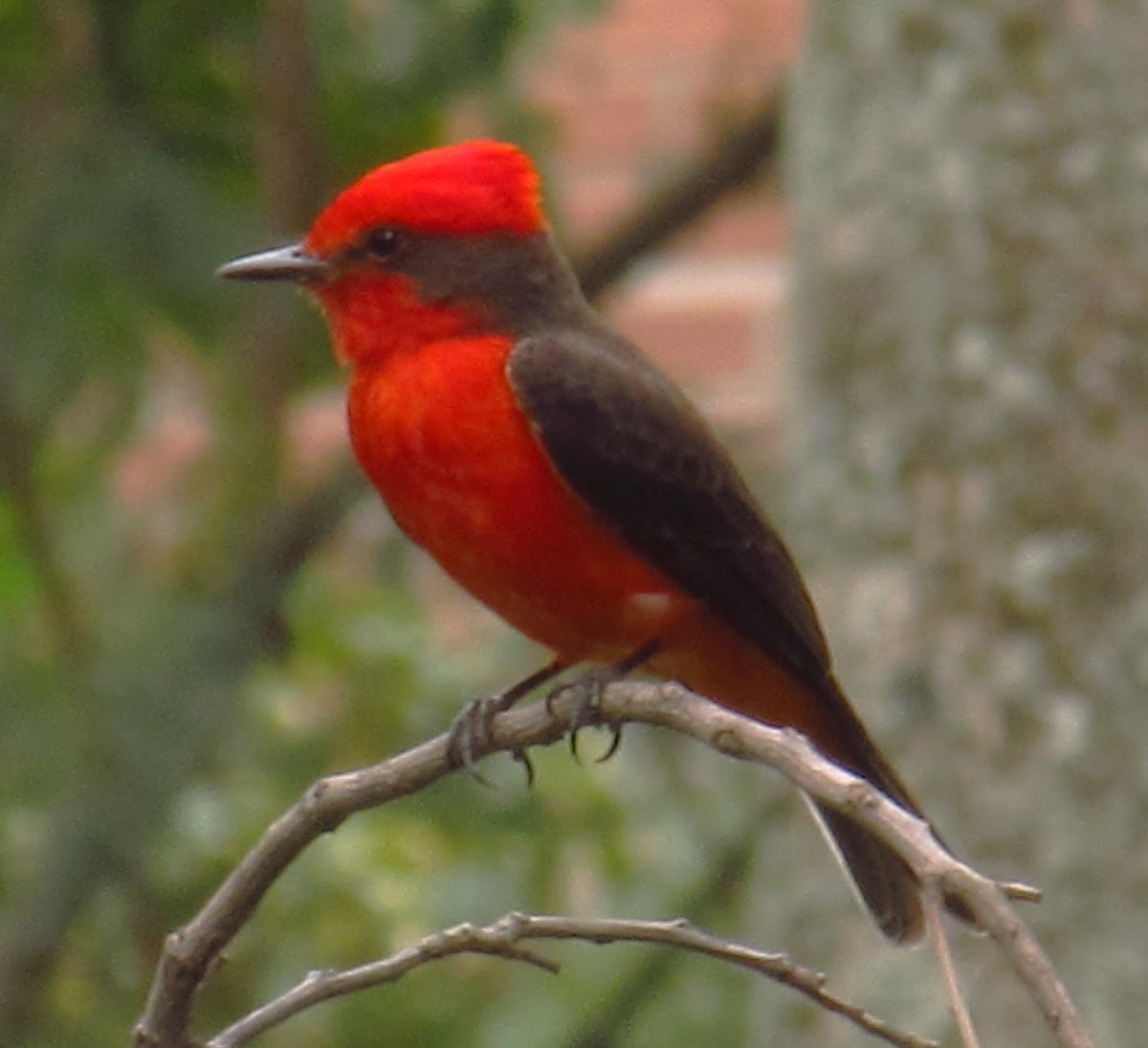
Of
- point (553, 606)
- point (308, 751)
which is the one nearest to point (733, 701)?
point (553, 606)

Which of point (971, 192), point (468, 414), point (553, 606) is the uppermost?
Answer: point (971, 192)

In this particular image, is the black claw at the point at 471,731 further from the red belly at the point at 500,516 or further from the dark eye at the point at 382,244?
the dark eye at the point at 382,244

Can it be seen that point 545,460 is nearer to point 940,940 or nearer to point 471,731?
point 471,731

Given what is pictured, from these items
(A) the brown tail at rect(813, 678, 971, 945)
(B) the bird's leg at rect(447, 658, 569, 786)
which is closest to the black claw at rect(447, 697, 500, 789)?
(B) the bird's leg at rect(447, 658, 569, 786)

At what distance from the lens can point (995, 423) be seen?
3.81 meters

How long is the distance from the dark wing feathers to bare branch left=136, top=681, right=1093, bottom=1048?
596 millimetres

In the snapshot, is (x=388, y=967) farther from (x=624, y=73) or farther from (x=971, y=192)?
(x=624, y=73)

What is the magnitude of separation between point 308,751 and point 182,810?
0.75 feet

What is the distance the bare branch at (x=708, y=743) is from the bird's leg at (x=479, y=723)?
29 cm

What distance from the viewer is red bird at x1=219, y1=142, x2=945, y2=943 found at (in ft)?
9.91

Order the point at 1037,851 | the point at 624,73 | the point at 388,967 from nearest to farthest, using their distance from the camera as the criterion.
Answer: the point at 388,967, the point at 1037,851, the point at 624,73

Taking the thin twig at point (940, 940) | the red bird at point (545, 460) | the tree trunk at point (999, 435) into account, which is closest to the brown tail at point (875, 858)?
the red bird at point (545, 460)

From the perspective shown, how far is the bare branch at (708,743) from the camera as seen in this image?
5.17ft

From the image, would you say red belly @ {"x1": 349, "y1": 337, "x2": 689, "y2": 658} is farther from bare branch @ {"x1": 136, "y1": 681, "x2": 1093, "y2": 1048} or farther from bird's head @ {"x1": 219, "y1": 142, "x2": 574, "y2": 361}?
bare branch @ {"x1": 136, "y1": 681, "x2": 1093, "y2": 1048}
